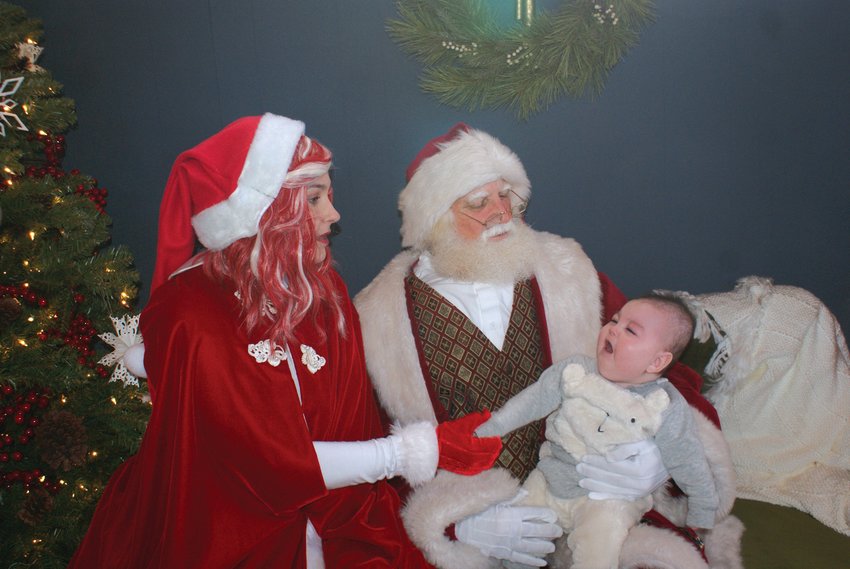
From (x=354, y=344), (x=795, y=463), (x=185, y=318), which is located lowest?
(x=795, y=463)

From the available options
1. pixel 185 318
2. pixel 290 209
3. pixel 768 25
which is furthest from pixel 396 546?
pixel 768 25

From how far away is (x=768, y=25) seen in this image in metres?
3.25

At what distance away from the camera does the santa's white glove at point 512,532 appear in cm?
216

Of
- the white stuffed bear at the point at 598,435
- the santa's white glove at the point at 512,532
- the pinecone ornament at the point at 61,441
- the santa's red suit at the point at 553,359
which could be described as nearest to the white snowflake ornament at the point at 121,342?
the pinecone ornament at the point at 61,441

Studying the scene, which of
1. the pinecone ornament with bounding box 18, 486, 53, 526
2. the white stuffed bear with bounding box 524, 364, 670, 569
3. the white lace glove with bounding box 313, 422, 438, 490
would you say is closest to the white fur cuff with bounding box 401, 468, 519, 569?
the white lace glove with bounding box 313, 422, 438, 490

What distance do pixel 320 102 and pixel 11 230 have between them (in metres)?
1.43

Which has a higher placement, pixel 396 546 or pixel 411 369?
pixel 411 369

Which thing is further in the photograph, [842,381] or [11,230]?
[842,381]

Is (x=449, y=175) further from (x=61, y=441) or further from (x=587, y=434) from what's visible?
(x=61, y=441)

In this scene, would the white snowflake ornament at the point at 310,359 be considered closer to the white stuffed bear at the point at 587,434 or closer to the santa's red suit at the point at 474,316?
the santa's red suit at the point at 474,316

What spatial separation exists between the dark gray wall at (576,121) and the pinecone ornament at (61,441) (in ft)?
3.71

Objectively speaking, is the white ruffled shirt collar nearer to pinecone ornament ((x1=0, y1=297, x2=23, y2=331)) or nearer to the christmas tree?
the christmas tree

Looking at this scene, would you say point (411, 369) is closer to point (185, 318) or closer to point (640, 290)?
point (185, 318)

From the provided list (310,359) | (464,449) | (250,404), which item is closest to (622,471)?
(464,449)
